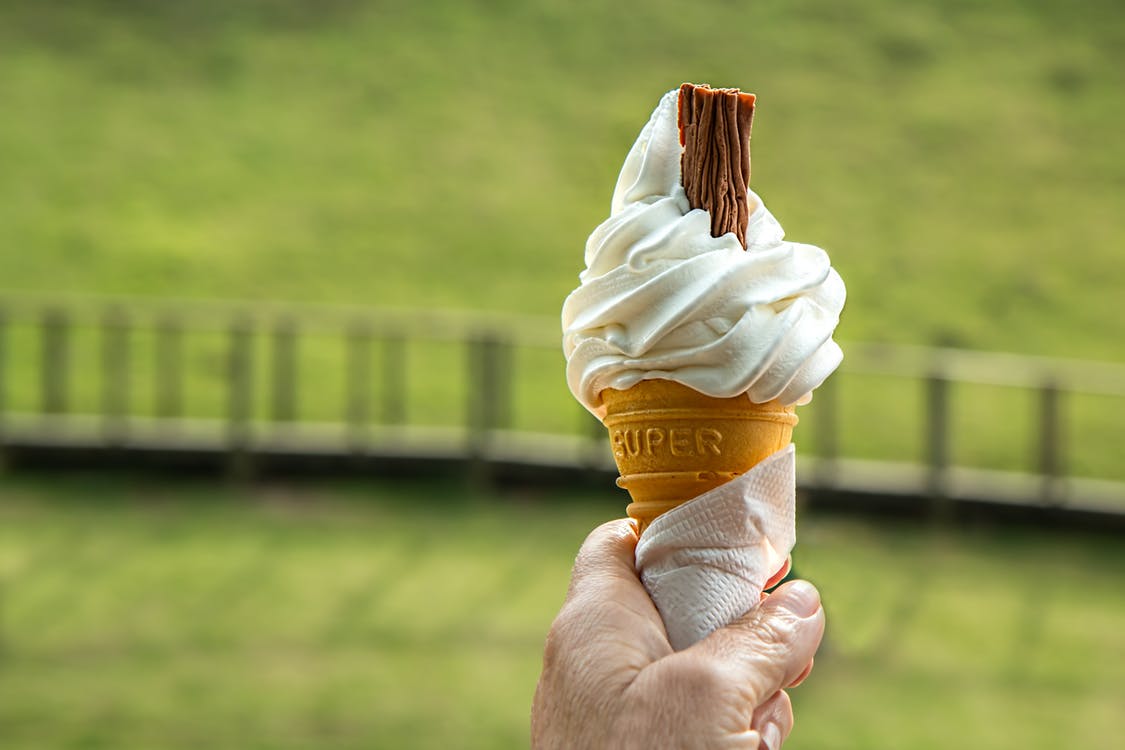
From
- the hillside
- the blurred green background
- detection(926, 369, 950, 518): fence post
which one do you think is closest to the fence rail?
detection(926, 369, 950, 518): fence post

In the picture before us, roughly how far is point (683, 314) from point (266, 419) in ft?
29.9

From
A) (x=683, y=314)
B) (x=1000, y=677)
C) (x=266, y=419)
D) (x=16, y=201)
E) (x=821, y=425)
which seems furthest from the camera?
(x=16, y=201)

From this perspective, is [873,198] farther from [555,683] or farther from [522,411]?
[555,683]

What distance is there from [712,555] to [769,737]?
0.88 ft

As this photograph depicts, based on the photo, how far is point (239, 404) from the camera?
966cm

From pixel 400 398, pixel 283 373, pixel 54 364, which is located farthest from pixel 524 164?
pixel 54 364

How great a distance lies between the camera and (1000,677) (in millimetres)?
7336

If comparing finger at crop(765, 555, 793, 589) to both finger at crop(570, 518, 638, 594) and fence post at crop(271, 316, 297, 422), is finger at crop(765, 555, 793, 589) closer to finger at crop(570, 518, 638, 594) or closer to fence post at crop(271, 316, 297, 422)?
finger at crop(570, 518, 638, 594)

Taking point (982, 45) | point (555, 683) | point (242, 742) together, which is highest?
point (982, 45)

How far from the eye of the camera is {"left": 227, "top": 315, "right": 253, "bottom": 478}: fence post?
9.62m

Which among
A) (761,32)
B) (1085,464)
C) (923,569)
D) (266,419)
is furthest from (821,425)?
(761,32)

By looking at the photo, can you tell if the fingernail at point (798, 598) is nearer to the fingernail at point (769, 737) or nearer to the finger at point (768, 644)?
the finger at point (768, 644)

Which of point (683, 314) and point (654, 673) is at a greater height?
point (683, 314)

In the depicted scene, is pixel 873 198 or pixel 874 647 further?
pixel 873 198
